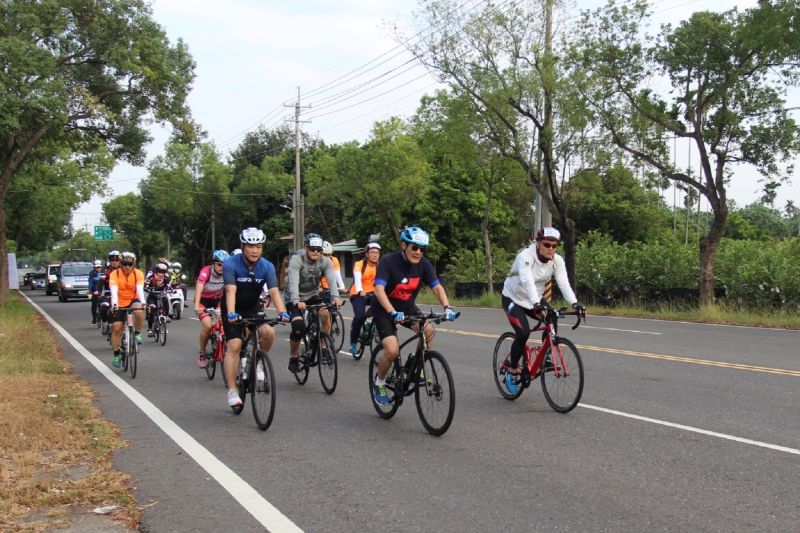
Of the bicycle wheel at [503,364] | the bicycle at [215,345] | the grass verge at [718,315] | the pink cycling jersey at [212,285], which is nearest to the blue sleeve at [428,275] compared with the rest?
the bicycle wheel at [503,364]

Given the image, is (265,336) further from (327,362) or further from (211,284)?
(211,284)

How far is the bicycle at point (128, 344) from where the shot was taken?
1095 cm

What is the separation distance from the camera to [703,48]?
66.5ft

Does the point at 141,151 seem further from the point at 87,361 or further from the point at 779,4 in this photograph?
the point at 779,4

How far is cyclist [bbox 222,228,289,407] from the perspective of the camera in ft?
24.7

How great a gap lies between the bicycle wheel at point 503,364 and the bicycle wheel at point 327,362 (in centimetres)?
189

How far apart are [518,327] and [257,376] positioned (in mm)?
2736

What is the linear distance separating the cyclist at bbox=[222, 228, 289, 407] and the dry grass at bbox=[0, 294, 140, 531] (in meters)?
1.26

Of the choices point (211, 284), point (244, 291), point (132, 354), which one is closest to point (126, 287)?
point (132, 354)

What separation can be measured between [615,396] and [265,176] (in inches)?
2329

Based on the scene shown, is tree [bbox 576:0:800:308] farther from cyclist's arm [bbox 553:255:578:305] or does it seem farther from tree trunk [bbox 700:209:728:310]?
cyclist's arm [bbox 553:255:578:305]

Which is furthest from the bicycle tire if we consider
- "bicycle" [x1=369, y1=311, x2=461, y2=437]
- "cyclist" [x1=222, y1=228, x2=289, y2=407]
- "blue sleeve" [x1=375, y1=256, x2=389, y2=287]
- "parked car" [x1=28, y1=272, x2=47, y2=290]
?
"parked car" [x1=28, y1=272, x2=47, y2=290]

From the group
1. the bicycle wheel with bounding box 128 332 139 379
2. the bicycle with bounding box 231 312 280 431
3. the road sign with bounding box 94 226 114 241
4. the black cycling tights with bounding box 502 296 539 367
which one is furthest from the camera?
the road sign with bounding box 94 226 114 241

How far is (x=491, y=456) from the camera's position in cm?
610
